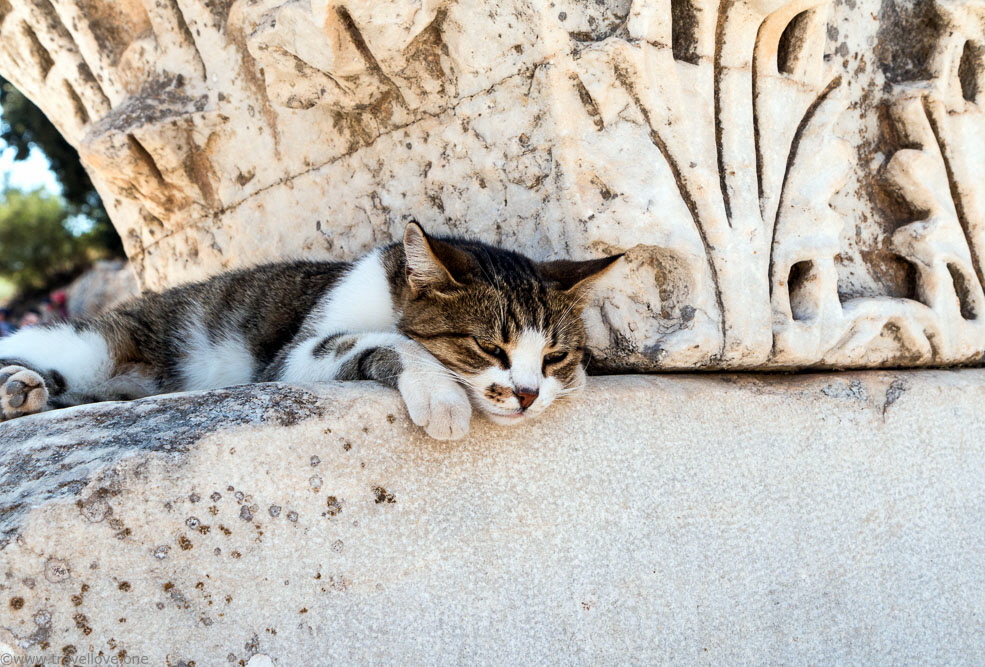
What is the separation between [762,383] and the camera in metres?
2.36

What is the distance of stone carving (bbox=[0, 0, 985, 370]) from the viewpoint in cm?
218

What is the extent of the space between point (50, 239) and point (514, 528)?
17352 mm

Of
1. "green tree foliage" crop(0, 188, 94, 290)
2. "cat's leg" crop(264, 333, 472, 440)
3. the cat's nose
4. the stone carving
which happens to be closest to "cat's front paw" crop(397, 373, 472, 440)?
"cat's leg" crop(264, 333, 472, 440)

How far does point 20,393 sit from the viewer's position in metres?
2.07

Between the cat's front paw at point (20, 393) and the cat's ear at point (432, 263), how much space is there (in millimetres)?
1007

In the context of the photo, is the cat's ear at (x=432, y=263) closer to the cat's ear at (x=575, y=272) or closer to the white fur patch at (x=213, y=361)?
the cat's ear at (x=575, y=272)

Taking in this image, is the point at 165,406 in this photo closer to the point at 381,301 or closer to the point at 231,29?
the point at 381,301

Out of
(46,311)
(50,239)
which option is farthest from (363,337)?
(50,239)

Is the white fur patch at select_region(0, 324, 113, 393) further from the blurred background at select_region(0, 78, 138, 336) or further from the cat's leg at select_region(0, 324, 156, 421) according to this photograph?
the blurred background at select_region(0, 78, 138, 336)

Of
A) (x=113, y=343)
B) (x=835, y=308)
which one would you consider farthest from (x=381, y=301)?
(x=835, y=308)

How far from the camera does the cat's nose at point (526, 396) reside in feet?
6.47

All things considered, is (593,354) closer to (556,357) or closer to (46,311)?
(556,357)

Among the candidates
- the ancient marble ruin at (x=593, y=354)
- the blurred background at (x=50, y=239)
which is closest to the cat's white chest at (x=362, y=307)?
the ancient marble ruin at (x=593, y=354)

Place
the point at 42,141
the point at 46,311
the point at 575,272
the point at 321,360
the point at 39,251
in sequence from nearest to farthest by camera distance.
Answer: the point at 575,272 < the point at 321,360 < the point at 42,141 < the point at 46,311 < the point at 39,251
